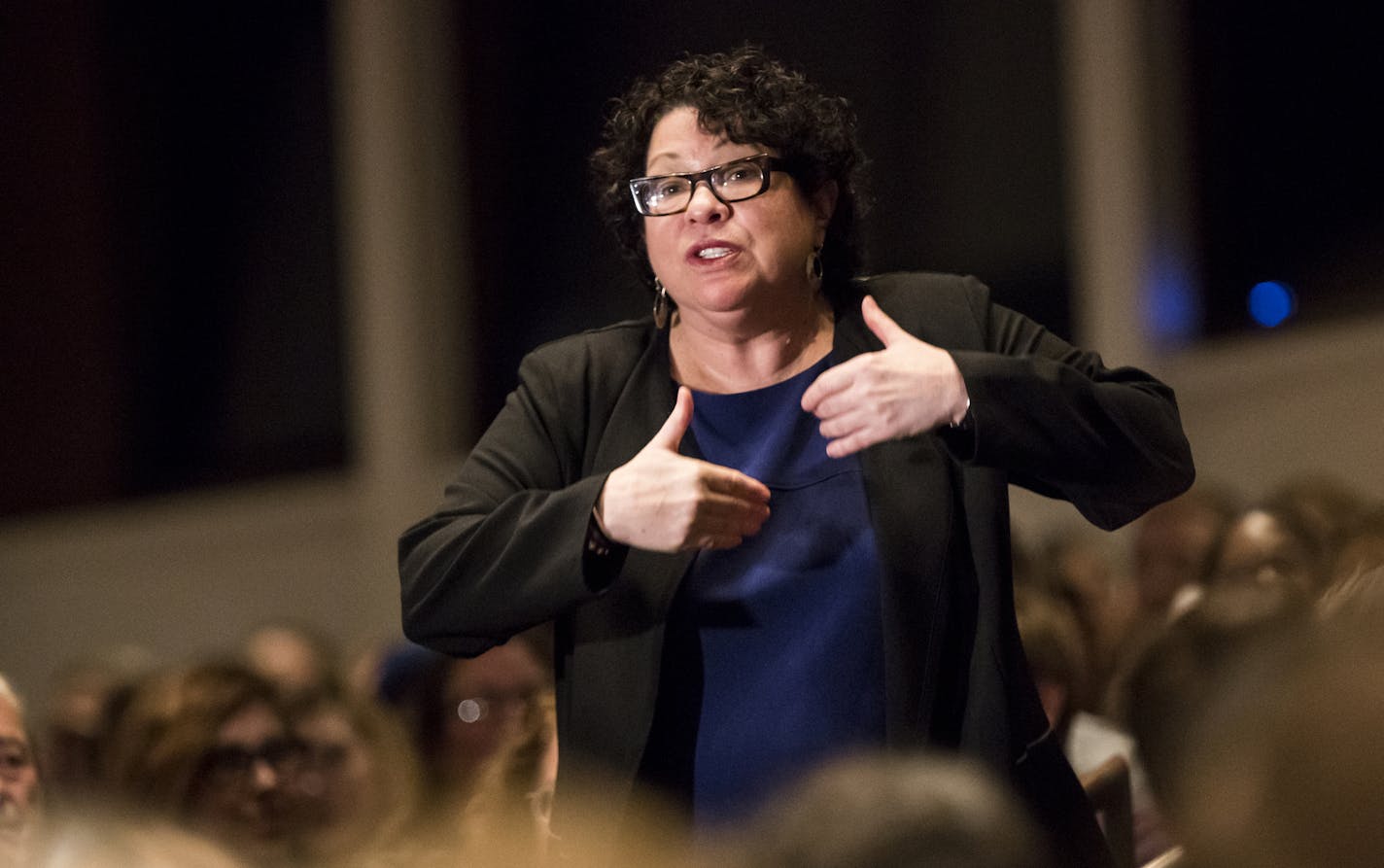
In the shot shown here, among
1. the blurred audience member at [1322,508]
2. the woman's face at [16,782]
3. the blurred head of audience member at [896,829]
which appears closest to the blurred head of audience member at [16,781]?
the woman's face at [16,782]

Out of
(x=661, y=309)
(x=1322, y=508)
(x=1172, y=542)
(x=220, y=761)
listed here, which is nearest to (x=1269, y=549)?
(x=1322, y=508)

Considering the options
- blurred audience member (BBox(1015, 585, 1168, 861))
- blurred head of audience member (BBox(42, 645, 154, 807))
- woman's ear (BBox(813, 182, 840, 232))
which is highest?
woman's ear (BBox(813, 182, 840, 232))

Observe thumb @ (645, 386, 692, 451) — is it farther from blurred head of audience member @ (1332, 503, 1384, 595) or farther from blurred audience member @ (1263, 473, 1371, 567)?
blurred audience member @ (1263, 473, 1371, 567)

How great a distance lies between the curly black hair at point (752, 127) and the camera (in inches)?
70.9

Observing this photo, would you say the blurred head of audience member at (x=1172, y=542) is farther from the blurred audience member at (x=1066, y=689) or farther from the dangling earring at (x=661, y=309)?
the dangling earring at (x=661, y=309)

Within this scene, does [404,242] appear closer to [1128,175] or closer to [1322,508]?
[1128,175]

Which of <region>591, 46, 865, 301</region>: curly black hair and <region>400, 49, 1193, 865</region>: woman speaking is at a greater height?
<region>591, 46, 865, 301</region>: curly black hair

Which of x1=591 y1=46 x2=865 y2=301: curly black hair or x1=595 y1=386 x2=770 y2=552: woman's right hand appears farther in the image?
x1=591 y1=46 x2=865 y2=301: curly black hair

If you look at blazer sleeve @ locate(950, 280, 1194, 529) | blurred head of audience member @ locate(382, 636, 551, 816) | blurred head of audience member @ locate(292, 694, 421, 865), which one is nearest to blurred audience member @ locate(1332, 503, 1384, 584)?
blazer sleeve @ locate(950, 280, 1194, 529)

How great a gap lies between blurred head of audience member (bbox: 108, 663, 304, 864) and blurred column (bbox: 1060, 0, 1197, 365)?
3878mm

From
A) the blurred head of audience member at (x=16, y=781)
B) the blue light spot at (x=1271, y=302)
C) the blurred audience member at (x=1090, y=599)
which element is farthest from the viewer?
the blue light spot at (x=1271, y=302)

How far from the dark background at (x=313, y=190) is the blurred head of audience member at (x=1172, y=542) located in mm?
2080

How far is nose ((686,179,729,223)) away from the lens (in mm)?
1752

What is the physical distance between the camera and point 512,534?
1.66 m
